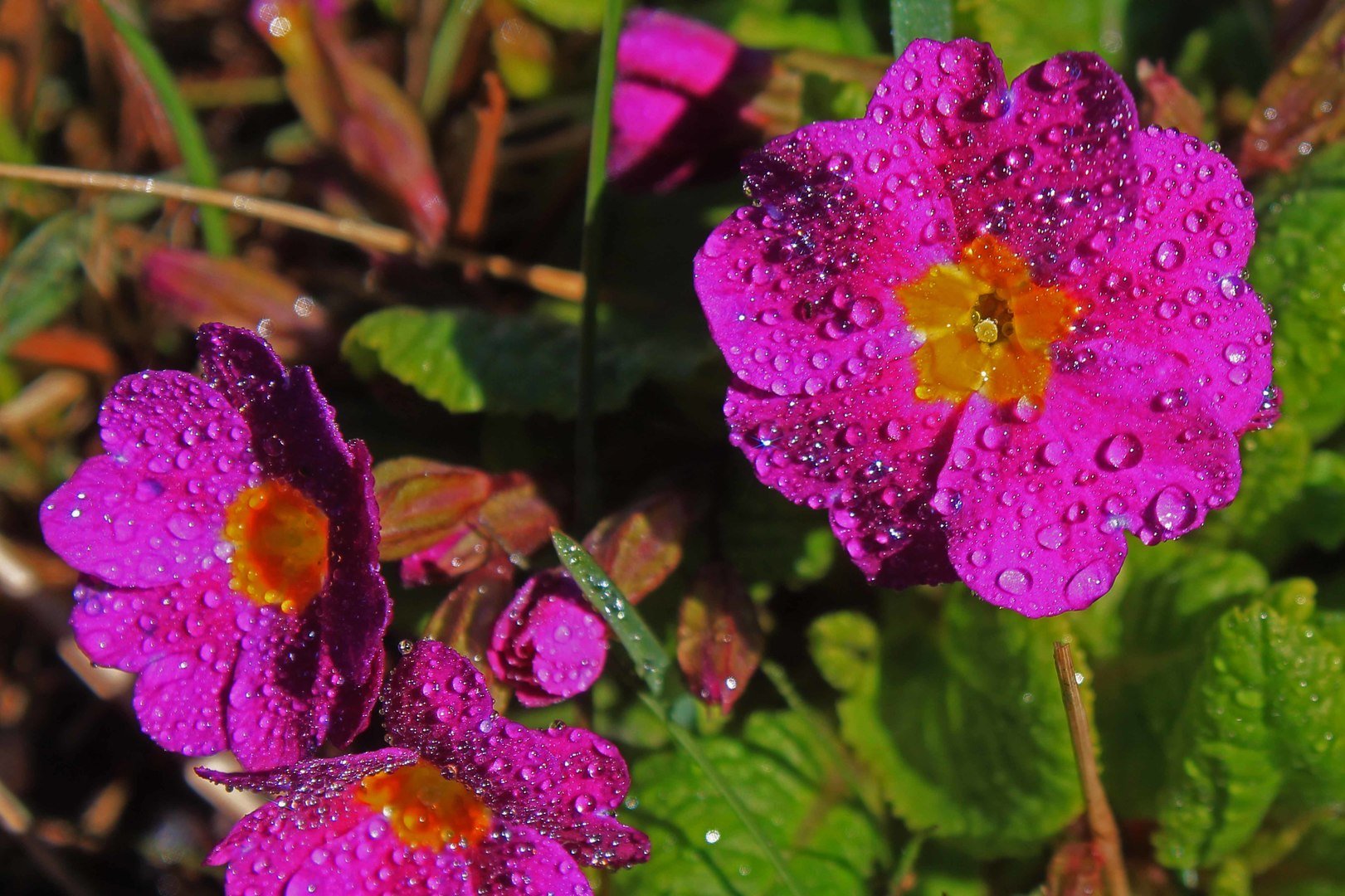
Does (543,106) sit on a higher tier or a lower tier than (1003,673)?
higher

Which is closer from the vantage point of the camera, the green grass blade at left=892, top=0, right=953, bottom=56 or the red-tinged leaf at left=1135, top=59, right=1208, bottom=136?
the green grass blade at left=892, top=0, right=953, bottom=56

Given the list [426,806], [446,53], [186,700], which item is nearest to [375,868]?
[426,806]

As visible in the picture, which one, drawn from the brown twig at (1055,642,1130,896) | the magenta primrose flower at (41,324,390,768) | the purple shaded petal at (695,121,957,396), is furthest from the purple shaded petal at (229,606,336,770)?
the brown twig at (1055,642,1130,896)

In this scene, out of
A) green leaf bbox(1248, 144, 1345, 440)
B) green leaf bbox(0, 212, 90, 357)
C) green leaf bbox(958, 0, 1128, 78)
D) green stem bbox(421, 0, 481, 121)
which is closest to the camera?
green leaf bbox(1248, 144, 1345, 440)

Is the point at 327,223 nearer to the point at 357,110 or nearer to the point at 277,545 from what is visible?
the point at 357,110

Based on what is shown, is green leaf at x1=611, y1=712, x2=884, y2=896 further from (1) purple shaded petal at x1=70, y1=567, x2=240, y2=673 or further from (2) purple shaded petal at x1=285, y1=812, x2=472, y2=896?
(1) purple shaded petal at x1=70, y1=567, x2=240, y2=673

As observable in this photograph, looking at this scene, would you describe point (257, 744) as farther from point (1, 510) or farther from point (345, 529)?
point (1, 510)

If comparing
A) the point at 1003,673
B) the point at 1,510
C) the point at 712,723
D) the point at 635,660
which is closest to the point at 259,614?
the point at 635,660
